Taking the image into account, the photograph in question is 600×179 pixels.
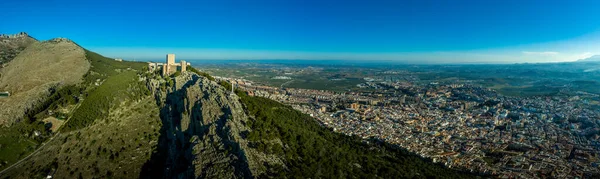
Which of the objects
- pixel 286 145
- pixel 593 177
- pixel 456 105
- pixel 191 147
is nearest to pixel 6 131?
pixel 191 147

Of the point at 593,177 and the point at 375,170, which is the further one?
the point at 593,177

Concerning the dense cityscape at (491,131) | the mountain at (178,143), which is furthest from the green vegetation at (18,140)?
the dense cityscape at (491,131)

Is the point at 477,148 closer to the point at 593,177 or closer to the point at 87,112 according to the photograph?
the point at 593,177

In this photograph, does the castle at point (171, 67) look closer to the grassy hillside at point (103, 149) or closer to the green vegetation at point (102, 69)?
the grassy hillside at point (103, 149)

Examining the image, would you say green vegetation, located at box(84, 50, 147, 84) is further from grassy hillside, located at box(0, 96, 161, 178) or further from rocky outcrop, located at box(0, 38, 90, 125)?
grassy hillside, located at box(0, 96, 161, 178)

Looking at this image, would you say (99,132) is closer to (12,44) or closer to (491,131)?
(12,44)

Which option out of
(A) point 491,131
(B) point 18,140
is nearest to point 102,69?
(B) point 18,140

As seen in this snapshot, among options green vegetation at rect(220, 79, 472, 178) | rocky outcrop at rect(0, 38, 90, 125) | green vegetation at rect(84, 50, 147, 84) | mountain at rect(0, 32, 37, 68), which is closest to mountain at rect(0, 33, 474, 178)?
green vegetation at rect(220, 79, 472, 178)
